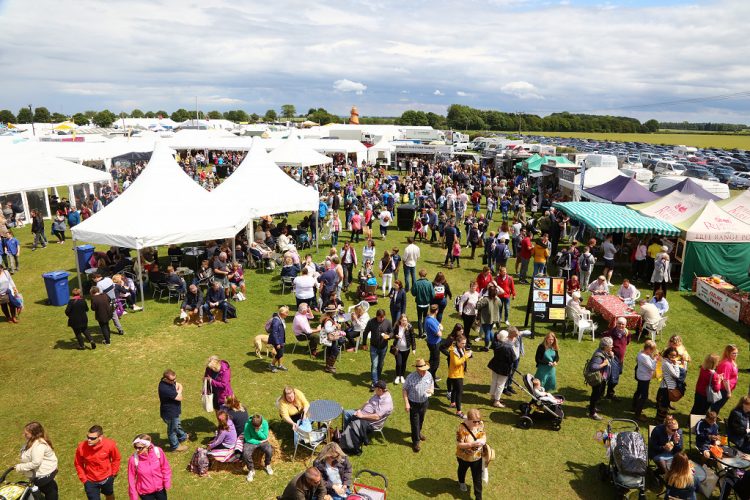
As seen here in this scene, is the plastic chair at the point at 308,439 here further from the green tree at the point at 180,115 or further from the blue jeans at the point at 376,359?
the green tree at the point at 180,115

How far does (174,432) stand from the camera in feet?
21.7

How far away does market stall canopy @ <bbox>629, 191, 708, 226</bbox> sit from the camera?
1455 centimetres

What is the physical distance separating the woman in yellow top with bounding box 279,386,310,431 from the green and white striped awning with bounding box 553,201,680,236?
35.5 feet

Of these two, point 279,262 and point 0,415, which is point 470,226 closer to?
point 279,262

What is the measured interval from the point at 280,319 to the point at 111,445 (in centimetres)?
362

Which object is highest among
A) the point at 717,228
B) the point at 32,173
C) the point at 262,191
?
the point at 32,173

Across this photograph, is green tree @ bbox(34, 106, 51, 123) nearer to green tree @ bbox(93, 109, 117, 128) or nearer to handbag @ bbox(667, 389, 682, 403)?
green tree @ bbox(93, 109, 117, 128)

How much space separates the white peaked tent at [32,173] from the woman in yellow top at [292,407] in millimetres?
18893

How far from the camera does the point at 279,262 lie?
49.4 feet

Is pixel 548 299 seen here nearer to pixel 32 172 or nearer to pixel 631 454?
pixel 631 454

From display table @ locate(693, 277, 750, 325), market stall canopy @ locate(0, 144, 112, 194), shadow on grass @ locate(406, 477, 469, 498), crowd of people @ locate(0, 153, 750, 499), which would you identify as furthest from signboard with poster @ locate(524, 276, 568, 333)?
market stall canopy @ locate(0, 144, 112, 194)

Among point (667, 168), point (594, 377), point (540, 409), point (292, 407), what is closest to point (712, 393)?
point (594, 377)

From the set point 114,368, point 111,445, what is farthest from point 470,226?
point 111,445

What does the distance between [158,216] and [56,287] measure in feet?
9.68
